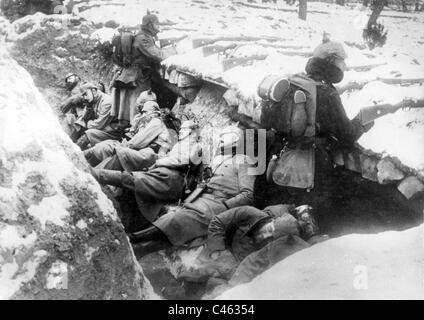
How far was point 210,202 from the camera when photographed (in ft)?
14.5

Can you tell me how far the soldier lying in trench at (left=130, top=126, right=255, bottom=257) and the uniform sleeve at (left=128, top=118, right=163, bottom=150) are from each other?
1168 mm

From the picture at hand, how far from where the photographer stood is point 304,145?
388 centimetres

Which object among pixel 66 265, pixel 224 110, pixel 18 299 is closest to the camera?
pixel 18 299

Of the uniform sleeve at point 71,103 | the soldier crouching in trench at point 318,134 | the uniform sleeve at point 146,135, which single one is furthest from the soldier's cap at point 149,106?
the soldier crouching in trench at point 318,134

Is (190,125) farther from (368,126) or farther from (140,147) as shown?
(368,126)

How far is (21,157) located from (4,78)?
2.36ft

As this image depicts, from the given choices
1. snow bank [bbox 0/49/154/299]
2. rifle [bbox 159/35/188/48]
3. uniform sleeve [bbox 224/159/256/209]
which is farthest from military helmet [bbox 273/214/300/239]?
rifle [bbox 159/35/188/48]

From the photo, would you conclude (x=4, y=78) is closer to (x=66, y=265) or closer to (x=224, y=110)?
(x=66, y=265)

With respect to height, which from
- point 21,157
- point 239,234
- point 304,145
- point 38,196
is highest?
point 21,157

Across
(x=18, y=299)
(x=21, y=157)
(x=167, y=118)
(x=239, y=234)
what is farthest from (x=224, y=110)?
(x=18, y=299)

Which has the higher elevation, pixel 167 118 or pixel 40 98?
pixel 40 98

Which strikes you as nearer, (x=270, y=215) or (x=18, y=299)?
(x=18, y=299)

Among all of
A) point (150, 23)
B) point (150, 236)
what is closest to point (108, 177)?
point (150, 236)

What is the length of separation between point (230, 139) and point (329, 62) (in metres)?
1.31
